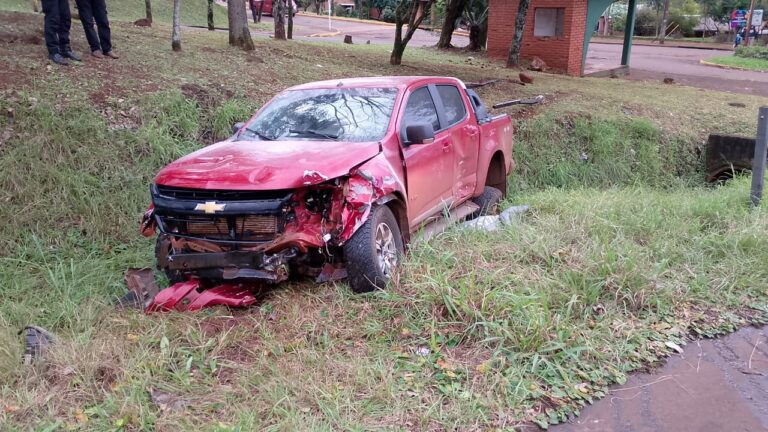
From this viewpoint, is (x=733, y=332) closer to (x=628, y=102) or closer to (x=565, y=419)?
(x=565, y=419)

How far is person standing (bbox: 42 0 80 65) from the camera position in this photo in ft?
26.5

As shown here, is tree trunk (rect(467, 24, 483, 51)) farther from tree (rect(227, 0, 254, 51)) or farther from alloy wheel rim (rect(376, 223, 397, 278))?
alloy wheel rim (rect(376, 223, 397, 278))

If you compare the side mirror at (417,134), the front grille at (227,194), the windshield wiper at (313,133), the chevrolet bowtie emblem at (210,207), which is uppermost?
the side mirror at (417,134)

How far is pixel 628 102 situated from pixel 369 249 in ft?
32.5

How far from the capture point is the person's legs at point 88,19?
344 inches

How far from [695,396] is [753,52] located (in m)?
31.6

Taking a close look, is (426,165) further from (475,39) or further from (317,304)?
(475,39)

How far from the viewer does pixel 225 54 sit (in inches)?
437

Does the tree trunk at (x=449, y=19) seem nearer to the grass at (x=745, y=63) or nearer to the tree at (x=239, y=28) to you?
the tree at (x=239, y=28)

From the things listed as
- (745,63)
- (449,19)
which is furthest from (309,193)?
(745,63)

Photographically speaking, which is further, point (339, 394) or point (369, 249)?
point (369, 249)

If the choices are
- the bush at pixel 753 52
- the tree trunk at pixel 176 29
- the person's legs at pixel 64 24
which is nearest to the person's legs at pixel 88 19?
the person's legs at pixel 64 24

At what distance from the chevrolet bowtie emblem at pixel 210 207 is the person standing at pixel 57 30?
5212 millimetres

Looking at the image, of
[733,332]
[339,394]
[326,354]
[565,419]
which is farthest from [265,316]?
[733,332]
